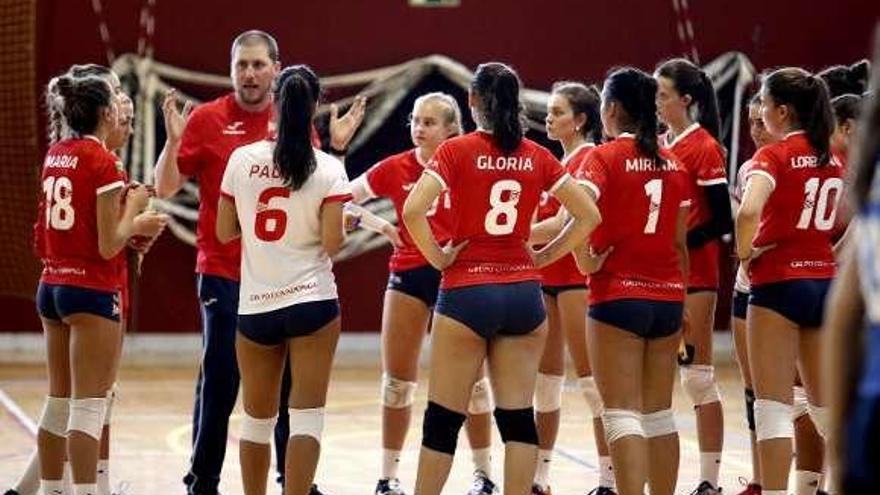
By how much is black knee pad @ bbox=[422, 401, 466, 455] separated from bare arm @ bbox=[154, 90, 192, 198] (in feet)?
5.99

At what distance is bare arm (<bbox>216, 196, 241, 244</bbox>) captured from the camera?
19.9 feet

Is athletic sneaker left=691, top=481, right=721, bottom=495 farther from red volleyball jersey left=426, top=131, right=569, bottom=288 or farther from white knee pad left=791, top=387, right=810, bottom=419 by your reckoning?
red volleyball jersey left=426, top=131, right=569, bottom=288

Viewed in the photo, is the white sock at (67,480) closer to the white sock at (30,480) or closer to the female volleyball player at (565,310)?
the white sock at (30,480)

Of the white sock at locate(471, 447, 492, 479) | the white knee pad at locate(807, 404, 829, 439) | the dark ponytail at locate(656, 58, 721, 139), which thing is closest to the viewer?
the white knee pad at locate(807, 404, 829, 439)

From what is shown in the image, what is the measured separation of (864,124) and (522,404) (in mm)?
3557

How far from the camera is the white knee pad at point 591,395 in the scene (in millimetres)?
7292

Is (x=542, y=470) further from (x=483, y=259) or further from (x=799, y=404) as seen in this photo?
(x=483, y=259)

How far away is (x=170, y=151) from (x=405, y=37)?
6.46m

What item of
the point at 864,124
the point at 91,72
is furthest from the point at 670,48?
the point at 864,124

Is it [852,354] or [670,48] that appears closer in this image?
[852,354]

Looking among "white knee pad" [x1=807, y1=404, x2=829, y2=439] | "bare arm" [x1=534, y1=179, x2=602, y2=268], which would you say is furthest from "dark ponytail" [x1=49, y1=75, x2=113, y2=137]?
"white knee pad" [x1=807, y1=404, x2=829, y2=439]

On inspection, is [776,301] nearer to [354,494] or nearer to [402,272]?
[402,272]

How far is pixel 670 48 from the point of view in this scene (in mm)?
13430

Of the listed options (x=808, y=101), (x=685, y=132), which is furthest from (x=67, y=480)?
(x=808, y=101)
